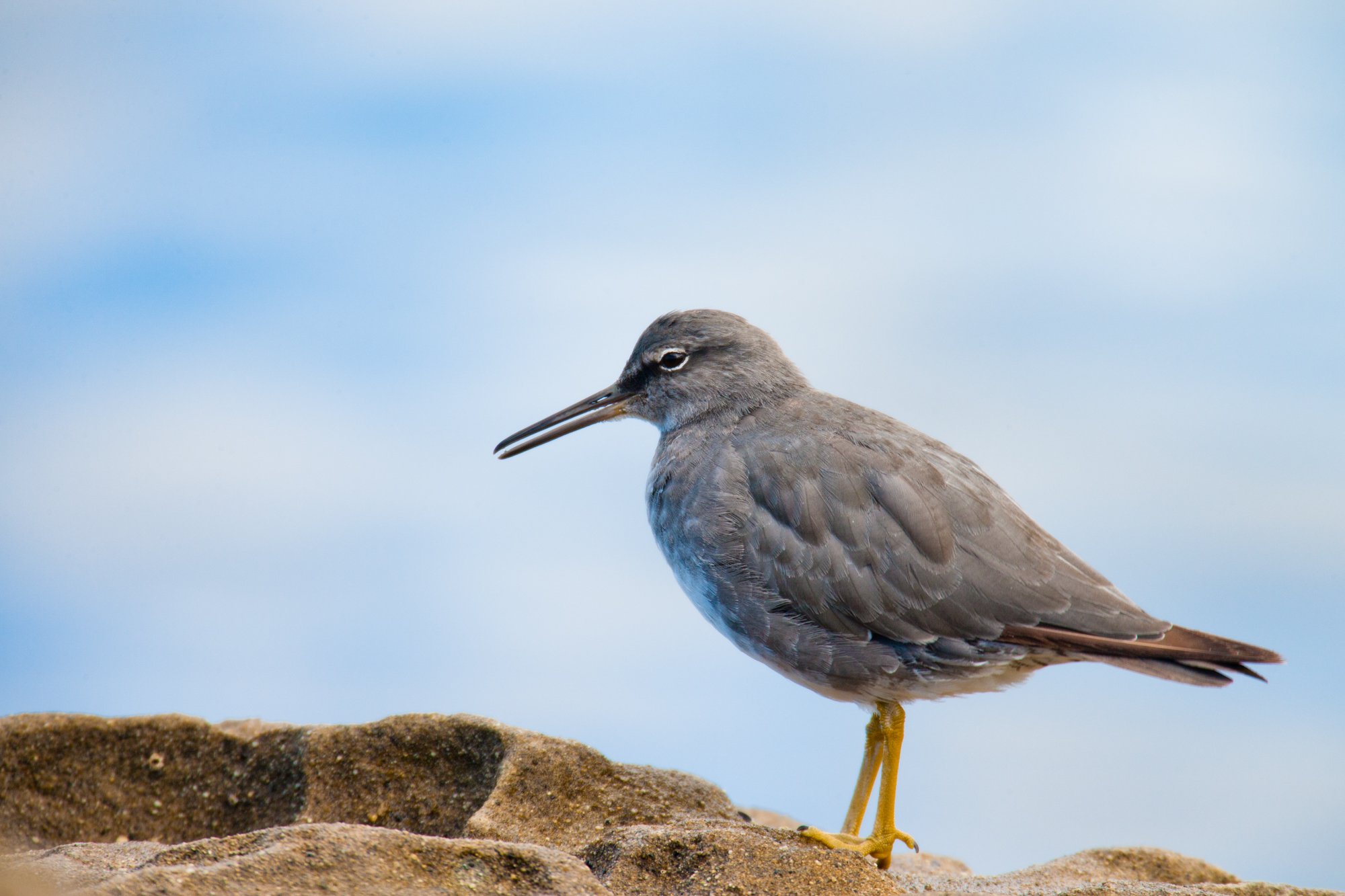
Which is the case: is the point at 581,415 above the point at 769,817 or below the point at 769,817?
above

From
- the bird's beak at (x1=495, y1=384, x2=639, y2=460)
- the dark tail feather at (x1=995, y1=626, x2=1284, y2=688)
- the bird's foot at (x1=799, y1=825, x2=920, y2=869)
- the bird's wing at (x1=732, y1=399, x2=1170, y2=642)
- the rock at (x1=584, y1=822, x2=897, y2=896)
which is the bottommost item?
the rock at (x1=584, y1=822, x2=897, y2=896)

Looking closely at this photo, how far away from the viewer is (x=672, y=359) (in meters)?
9.40

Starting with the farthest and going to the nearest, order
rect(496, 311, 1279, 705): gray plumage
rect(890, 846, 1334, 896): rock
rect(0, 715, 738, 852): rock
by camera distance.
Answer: rect(0, 715, 738, 852): rock → rect(496, 311, 1279, 705): gray plumage → rect(890, 846, 1334, 896): rock

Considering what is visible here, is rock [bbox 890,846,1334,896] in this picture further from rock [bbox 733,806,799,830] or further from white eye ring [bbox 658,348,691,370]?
white eye ring [bbox 658,348,691,370]

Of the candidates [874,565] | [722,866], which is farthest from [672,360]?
[722,866]

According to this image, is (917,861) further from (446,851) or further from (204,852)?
(204,852)

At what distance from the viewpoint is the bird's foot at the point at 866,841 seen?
24.5ft

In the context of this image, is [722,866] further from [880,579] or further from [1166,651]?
[1166,651]

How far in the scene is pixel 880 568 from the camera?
7.39 metres

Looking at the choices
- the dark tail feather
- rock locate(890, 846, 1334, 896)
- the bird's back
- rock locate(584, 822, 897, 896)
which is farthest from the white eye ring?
rock locate(890, 846, 1334, 896)

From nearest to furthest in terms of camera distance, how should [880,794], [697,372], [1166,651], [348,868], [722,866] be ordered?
[348,868], [722,866], [1166,651], [880,794], [697,372]

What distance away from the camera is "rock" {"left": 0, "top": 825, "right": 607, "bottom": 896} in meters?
4.59

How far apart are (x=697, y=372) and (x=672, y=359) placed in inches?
10.6

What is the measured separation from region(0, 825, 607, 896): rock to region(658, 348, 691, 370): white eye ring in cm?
479
